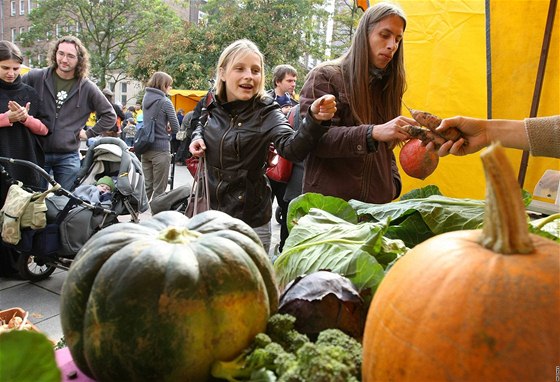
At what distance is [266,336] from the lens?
0.73 meters

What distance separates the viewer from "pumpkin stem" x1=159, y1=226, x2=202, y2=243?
818mm

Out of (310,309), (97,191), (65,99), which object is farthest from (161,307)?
(65,99)

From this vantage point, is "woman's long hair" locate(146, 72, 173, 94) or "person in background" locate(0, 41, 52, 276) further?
"woman's long hair" locate(146, 72, 173, 94)

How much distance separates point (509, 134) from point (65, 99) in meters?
4.24

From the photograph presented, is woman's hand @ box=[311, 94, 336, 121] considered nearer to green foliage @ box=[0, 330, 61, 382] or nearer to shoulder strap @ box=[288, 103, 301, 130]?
shoulder strap @ box=[288, 103, 301, 130]

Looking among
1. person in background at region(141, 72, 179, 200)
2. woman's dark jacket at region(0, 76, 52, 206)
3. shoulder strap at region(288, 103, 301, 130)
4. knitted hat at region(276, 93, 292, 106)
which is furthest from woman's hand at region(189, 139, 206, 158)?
person in background at region(141, 72, 179, 200)

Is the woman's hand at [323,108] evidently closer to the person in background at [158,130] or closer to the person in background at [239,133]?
the person in background at [239,133]

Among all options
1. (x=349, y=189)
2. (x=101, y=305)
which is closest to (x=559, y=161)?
(x=349, y=189)

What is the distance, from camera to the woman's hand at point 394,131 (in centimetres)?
208

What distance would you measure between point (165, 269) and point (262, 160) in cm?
247

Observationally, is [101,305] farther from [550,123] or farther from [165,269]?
[550,123]

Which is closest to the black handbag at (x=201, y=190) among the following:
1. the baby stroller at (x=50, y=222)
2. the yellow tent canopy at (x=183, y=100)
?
the baby stroller at (x=50, y=222)

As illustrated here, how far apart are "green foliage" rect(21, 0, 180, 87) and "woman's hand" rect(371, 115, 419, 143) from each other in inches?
1071

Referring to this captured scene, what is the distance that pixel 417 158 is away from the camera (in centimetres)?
220
